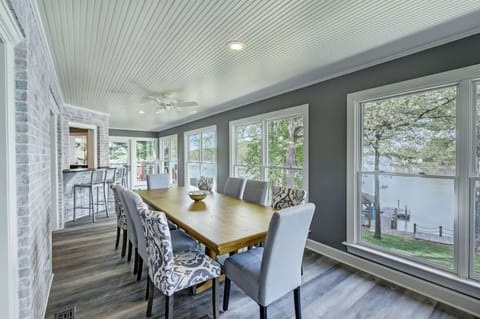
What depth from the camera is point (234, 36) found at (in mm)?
2137

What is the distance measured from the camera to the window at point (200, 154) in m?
6.07

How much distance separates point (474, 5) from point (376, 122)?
1.30 m

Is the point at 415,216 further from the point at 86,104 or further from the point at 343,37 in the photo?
the point at 86,104

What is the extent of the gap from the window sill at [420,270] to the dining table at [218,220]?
1.28 m

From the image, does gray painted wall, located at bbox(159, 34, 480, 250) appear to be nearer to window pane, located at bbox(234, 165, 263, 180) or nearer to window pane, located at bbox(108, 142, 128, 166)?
window pane, located at bbox(234, 165, 263, 180)

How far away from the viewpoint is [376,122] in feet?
9.27

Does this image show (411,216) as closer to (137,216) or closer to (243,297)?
(243,297)

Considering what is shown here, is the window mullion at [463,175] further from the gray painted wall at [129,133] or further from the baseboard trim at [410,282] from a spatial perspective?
the gray painted wall at [129,133]

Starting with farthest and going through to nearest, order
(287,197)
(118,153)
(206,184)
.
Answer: (118,153), (206,184), (287,197)

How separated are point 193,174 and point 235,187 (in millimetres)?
3828

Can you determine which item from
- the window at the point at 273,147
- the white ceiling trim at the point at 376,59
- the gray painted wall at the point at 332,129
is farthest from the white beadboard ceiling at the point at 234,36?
the window at the point at 273,147

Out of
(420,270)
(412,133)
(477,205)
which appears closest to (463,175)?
(477,205)

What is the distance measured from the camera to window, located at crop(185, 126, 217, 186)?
6066 millimetres

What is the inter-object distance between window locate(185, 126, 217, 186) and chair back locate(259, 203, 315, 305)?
13.9 ft
